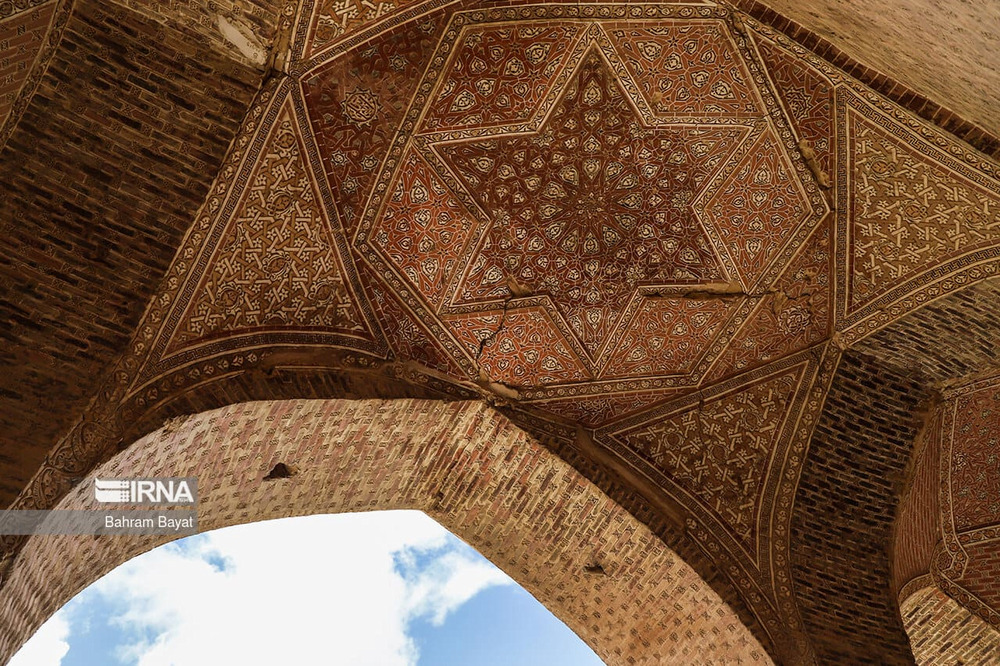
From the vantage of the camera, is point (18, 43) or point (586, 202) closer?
point (18, 43)

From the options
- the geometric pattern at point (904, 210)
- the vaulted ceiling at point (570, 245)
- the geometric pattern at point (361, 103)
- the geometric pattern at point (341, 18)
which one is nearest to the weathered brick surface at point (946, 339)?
the vaulted ceiling at point (570, 245)

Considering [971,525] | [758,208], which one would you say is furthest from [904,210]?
[971,525]

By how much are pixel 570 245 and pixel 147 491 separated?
8.40 feet

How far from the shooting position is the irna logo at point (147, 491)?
438 centimetres

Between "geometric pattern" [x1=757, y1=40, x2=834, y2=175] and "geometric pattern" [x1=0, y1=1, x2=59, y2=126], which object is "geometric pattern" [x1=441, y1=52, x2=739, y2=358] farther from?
"geometric pattern" [x1=0, y1=1, x2=59, y2=126]

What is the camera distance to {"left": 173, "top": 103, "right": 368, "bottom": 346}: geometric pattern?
4.66 m

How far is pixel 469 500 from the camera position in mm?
5754

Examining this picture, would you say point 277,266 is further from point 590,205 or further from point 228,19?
point 590,205

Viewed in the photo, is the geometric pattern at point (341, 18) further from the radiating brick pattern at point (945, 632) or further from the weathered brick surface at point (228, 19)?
the radiating brick pattern at point (945, 632)

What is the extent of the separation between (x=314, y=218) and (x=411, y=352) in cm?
88

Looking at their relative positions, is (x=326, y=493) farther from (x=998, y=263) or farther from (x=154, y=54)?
(x=998, y=263)

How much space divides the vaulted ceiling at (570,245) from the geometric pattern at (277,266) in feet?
0.05

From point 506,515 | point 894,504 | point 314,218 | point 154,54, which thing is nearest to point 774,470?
point 894,504

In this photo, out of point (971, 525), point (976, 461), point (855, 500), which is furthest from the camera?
point (971, 525)
